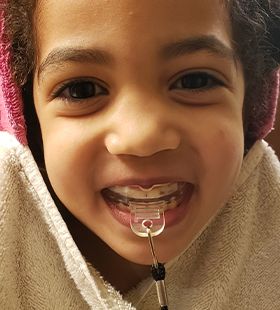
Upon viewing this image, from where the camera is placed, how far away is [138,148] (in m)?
0.56

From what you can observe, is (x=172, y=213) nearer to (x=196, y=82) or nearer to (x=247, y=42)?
(x=196, y=82)

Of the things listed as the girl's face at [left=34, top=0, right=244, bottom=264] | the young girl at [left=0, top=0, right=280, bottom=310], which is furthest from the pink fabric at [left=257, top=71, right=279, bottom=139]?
the girl's face at [left=34, top=0, right=244, bottom=264]

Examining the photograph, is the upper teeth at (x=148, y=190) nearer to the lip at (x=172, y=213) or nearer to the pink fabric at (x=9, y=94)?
the lip at (x=172, y=213)

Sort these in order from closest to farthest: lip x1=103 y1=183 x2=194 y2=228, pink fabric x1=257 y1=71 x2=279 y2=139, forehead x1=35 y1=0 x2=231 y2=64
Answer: forehead x1=35 y1=0 x2=231 y2=64, lip x1=103 y1=183 x2=194 y2=228, pink fabric x1=257 y1=71 x2=279 y2=139

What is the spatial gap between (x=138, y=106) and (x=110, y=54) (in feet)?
0.28

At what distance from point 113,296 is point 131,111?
14.2 inches

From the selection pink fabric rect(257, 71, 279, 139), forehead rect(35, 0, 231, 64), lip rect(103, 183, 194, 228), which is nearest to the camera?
Answer: forehead rect(35, 0, 231, 64)

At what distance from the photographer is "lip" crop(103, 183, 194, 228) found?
653 mm

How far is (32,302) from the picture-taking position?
2.32 ft

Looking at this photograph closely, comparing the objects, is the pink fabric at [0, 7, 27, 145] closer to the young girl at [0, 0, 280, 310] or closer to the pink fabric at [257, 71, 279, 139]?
the young girl at [0, 0, 280, 310]

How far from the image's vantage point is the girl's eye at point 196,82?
0.63m

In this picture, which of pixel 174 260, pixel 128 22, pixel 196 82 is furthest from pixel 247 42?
pixel 174 260

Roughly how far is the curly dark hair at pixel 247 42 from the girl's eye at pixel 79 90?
0.26 ft

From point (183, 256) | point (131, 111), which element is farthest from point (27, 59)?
point (183, 256)
